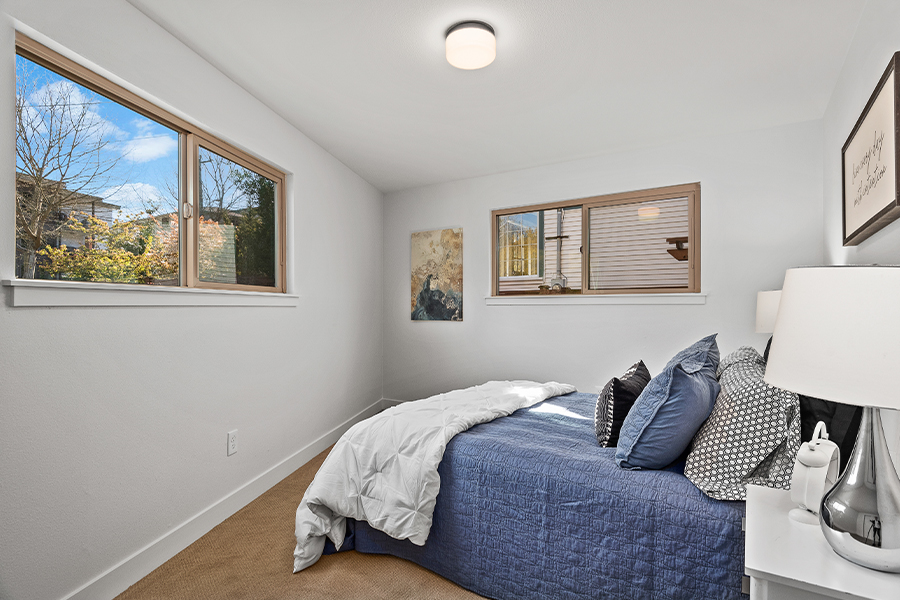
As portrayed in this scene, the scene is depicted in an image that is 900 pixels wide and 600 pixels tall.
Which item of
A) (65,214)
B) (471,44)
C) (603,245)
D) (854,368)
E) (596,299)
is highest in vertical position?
(471,44)

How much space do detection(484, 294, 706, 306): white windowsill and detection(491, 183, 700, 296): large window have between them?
0.32ft

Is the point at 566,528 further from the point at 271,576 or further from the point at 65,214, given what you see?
the point at 65,214

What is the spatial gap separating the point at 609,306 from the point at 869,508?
2709 millimetres

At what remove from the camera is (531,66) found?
228 centimetres

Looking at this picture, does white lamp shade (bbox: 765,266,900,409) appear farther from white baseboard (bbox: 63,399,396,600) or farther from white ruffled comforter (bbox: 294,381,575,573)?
white baseboard (bbox: 63,399,396,600)

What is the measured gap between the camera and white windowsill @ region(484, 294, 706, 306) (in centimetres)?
326

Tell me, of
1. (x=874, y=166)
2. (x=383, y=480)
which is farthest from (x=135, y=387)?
(x=874, y=166)

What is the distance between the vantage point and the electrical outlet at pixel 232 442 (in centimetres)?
242

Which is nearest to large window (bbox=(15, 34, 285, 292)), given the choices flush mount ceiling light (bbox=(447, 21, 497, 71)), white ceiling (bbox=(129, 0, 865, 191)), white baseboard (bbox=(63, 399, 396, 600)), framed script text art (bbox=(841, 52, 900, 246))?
white ceiling (bbox=(129, 0, 865, 191))

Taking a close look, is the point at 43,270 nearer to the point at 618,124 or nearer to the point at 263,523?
the point at 263,523

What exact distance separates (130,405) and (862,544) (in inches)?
93.4

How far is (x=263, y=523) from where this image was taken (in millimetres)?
2344

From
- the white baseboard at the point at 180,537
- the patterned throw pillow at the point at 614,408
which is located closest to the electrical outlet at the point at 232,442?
the white baseboard at the point at 180,537

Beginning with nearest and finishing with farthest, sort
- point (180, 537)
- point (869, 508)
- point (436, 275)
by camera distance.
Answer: point (869, 508) < point (180, 537) < point (436, 275)
